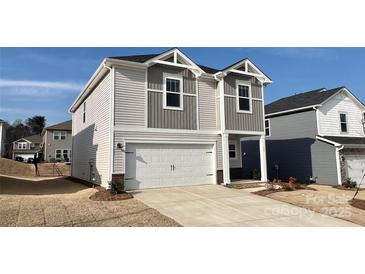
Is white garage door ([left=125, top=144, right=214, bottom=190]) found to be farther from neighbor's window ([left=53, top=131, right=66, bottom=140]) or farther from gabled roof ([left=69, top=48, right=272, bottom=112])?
neighbor's window ([left=53, top=131, right=66, bottom=140])

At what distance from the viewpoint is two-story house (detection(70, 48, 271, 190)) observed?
40.1ft

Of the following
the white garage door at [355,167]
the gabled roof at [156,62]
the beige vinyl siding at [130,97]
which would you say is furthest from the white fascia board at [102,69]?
the white garage door at [355,167]

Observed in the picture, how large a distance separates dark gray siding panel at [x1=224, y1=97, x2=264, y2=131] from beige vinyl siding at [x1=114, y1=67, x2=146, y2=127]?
4691 mm

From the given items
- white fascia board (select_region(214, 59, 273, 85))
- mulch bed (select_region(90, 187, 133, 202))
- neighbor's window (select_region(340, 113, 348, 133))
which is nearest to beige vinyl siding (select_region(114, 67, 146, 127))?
mulch bed (select_region(90, 187, 133, 202))

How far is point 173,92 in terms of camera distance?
13.6 meters

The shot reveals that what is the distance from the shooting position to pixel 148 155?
502 inches

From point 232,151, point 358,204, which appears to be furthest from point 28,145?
point 358,204

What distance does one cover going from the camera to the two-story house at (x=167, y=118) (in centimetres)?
1222

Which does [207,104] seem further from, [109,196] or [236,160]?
[109,196]

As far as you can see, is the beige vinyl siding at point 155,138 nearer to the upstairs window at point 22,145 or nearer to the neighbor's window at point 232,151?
the neighbor's window at point 232,151

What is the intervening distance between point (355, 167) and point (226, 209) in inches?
520

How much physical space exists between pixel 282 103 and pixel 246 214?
54.5ft
